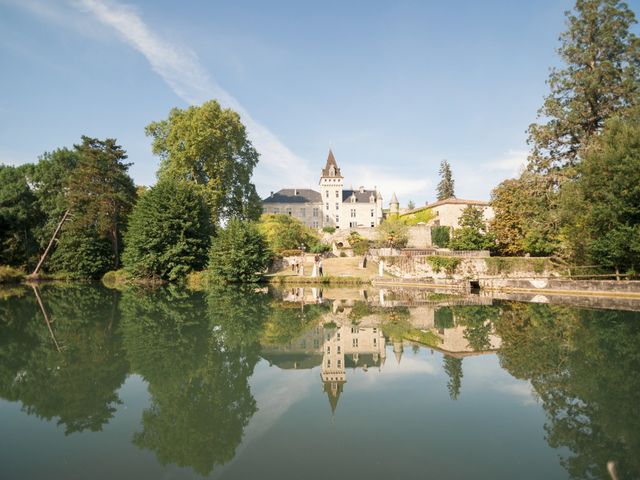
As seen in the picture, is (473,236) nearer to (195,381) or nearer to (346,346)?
(346,346)

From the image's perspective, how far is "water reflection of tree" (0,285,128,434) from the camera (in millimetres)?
5488

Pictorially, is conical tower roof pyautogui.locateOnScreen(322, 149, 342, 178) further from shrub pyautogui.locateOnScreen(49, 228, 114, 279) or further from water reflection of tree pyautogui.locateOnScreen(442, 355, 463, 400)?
water reflection of tree pyautogui.locateOnScreen(442, 355, 463, 400)

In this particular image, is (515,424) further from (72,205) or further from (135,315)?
(72,205)

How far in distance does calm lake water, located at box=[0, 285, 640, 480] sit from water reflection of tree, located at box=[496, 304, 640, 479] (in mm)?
29

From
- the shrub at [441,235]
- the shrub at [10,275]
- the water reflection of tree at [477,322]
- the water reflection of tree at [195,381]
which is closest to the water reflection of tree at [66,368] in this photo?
the water reflection of tree at [195,381]

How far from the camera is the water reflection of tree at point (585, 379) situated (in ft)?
14.0

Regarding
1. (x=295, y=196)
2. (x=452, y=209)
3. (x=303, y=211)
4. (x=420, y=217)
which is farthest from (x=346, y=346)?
(x=295, y=196)

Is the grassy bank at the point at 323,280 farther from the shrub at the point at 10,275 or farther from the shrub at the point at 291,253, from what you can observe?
the shrub at the point at 10,275

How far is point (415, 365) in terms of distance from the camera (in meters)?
7.81

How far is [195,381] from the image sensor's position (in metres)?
6.59

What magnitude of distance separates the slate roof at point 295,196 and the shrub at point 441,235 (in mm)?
29067

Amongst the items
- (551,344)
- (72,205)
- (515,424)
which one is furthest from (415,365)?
(72,205)

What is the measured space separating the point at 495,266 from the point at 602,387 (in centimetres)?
2574

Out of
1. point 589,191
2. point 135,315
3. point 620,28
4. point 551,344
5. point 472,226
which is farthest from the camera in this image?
point 472,226
